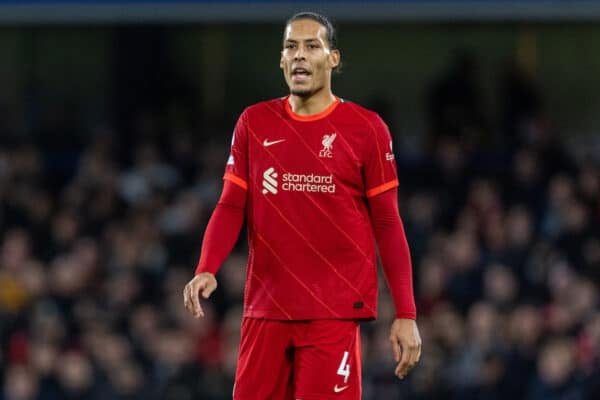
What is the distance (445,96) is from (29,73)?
4796 millimetres

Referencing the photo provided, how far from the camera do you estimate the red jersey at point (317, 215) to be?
5.25 meters

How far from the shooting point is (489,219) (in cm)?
1135

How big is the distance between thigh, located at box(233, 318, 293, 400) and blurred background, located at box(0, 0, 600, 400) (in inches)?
184

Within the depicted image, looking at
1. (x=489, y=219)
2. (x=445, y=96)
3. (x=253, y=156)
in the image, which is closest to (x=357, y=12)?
(x=445, y=96)

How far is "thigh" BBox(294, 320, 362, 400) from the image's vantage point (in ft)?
16.9

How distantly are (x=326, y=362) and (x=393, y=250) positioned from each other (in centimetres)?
48

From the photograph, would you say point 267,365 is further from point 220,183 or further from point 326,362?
point 220,183

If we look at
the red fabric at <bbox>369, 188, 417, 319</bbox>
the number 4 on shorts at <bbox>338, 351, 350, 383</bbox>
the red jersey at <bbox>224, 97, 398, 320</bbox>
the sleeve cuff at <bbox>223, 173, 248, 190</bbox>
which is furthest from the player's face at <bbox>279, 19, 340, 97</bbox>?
the number 4 on shorts at <bbox>338, 351, 350, 383</bbox>

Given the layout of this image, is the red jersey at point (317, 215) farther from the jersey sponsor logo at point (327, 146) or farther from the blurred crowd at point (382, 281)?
the blurred crowd at point (382, 281)

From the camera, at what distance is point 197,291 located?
5082mm

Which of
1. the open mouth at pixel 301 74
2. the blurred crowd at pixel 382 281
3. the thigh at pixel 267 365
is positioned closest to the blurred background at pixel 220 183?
the blurred crowd at pixel 382 281

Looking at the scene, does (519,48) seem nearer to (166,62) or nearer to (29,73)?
(166,62)

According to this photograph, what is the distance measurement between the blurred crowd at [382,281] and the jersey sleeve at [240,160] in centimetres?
479

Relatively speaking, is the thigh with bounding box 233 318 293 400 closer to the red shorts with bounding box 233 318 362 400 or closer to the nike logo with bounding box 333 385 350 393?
the red shorts with bounding box 233 318 362 400
